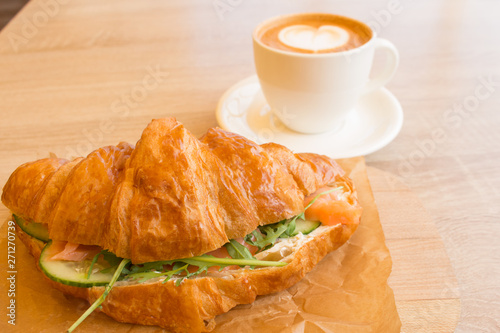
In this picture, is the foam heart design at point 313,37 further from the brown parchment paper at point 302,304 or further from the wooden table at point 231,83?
the brown parchment paper at point 302,304

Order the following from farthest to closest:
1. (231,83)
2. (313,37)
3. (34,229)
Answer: (231,83)
(313,37)
(34,229)

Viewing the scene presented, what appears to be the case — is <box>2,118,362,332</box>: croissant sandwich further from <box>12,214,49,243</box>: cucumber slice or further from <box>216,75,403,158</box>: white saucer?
<box>216,75,403,158</box>: white saucer

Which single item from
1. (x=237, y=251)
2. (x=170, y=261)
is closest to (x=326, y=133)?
(x=237, y=251)

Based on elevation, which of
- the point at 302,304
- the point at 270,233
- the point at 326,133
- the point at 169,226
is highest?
the point at 169,226

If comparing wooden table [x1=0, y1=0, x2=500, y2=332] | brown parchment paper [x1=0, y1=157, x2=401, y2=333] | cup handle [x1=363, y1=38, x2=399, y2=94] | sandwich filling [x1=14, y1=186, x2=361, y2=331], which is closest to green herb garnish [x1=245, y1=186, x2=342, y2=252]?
sandwich filling [x1=14, y1=186, x2=361, y2=331]

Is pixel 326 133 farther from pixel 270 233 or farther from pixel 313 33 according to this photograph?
pixel 270 233

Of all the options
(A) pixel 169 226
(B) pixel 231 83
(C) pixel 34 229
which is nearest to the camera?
(A) pixel 169 226

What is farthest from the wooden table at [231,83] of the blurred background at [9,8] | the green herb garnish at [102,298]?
the blurred background at [9,8]
